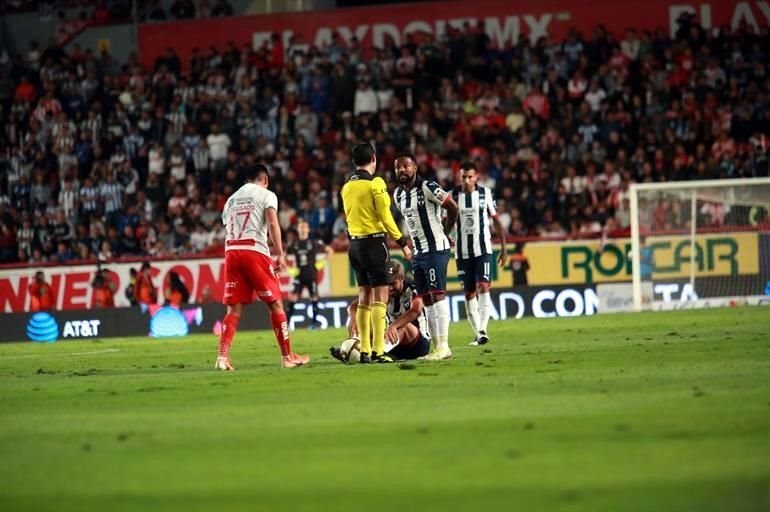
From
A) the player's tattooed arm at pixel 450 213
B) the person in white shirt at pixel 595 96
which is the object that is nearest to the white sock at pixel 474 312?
the player's tattooed arm at pixel 450 213

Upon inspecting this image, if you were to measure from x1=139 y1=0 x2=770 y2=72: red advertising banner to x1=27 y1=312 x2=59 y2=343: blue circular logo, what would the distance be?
482 inches

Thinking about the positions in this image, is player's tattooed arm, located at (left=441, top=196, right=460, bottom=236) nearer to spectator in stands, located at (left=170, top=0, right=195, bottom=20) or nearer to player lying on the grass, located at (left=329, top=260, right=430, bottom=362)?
player lying on the grass, located at (left=329, top=260, right=430, bottom=362)

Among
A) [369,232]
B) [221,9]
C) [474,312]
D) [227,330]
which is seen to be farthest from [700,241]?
[221,9]

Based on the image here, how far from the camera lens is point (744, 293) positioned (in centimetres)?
2962

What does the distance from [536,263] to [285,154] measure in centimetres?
789

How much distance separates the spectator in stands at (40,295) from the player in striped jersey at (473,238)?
15205 mm

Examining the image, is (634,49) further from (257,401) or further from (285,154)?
(257,401)

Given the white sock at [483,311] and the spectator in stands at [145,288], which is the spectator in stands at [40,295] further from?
the white sock at [483,311]

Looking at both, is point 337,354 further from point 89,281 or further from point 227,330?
point 89,281

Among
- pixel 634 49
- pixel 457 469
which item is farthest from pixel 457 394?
pixel 634 49

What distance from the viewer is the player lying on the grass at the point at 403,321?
666 inches

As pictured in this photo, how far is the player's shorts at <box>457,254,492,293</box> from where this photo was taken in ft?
66.8

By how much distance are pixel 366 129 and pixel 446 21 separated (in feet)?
18.8

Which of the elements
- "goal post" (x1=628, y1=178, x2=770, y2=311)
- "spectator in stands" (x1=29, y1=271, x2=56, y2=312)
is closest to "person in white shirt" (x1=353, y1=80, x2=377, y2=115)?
"goal post" (x1=628, y1=178, x2=770, y2=311)
